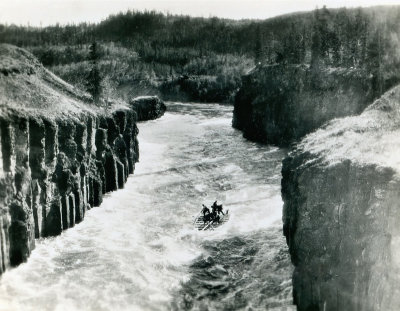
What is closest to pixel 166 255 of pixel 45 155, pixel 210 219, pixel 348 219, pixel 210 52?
pixel 210 219

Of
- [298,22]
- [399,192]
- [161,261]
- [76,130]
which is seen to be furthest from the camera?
[298,22]

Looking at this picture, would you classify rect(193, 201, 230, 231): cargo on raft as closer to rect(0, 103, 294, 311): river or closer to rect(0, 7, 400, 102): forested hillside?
rect(0, 103, 294, 311): river

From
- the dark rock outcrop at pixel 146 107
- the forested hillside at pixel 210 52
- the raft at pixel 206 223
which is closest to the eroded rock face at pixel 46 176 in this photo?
the forested hillside at pixel 210 52

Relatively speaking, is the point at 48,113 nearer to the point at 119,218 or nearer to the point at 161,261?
the point at 119,218

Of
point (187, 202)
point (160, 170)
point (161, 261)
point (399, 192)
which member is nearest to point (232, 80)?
point (160, 170)

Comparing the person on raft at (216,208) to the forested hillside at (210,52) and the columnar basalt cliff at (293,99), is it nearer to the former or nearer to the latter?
the forested hillside at (210,52)
